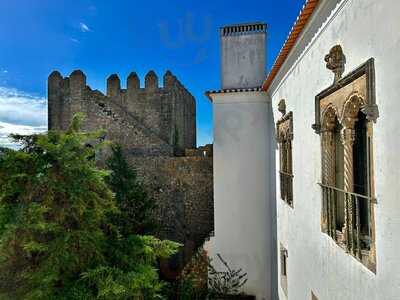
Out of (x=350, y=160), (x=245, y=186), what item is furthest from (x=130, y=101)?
(x=350, y=160)

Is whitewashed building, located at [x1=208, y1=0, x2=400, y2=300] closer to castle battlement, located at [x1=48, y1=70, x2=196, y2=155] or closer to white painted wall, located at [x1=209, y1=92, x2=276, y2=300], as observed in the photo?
white painted wall, located at [x1=209, y1=92, x2=276, y2=300]

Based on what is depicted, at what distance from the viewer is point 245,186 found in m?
8.86

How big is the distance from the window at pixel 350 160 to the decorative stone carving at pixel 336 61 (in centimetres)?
12

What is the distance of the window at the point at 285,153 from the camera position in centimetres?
580

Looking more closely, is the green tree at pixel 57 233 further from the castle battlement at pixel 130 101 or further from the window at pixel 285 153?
the castle battlement at pixel 130 101

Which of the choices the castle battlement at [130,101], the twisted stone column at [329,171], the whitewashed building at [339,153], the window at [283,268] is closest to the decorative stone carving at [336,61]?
the whitewashed building at [339,153]

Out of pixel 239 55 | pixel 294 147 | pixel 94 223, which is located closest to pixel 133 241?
pixel 94 223

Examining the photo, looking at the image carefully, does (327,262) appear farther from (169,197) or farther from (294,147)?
(169,197)

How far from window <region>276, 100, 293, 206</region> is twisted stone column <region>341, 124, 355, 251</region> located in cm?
244

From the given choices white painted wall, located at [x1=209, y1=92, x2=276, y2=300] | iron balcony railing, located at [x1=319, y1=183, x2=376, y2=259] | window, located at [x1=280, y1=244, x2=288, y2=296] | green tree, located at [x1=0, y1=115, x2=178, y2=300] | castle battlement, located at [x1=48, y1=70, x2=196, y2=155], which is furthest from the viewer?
castle battlement, located at [x1=48, y1=70, x2=196, y2=155]

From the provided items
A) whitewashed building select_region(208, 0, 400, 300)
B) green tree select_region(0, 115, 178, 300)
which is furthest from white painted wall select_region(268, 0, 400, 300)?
green tree select_region(0, 115, 178, 300)

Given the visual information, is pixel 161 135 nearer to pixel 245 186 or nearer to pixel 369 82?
pixel 245 186

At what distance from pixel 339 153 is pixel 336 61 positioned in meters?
1.19

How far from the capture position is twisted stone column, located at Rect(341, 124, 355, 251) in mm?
3010
